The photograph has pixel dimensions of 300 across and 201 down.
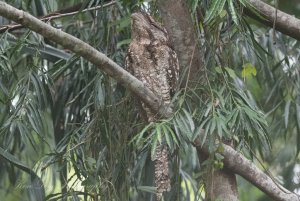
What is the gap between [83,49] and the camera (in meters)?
1.81

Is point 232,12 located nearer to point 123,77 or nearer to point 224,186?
point 123,77

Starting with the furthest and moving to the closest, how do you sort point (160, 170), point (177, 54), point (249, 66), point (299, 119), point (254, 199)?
point (254, 199) → point (299, 119) → point (249, 66) → point (177, 54) → point (160, 170)

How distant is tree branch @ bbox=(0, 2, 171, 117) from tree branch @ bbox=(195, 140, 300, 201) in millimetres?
227

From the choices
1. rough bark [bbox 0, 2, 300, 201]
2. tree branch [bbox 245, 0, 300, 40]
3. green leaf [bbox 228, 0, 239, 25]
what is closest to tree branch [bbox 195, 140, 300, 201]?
rough bark [bbox 0, 2, 300, 201]

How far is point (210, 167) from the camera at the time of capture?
5.95 feet

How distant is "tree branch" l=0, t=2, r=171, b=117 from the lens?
1756 mm

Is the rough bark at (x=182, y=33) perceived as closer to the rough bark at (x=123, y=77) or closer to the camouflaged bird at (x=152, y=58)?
the camouflaged bird at (x=152, y=58)

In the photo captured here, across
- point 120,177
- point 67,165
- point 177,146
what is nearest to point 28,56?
point 67,165

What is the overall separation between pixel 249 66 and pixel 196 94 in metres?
0.43

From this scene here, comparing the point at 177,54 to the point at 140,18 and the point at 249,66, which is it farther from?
the point at 249,66

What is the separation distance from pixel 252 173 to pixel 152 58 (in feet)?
1.61

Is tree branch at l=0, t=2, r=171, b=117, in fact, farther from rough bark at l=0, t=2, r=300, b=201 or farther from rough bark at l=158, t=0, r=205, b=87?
rough bark at l=158, t=0, r=205, b=87

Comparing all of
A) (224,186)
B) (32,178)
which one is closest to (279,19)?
(224,186)

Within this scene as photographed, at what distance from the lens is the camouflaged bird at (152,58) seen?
2064 millimetres
